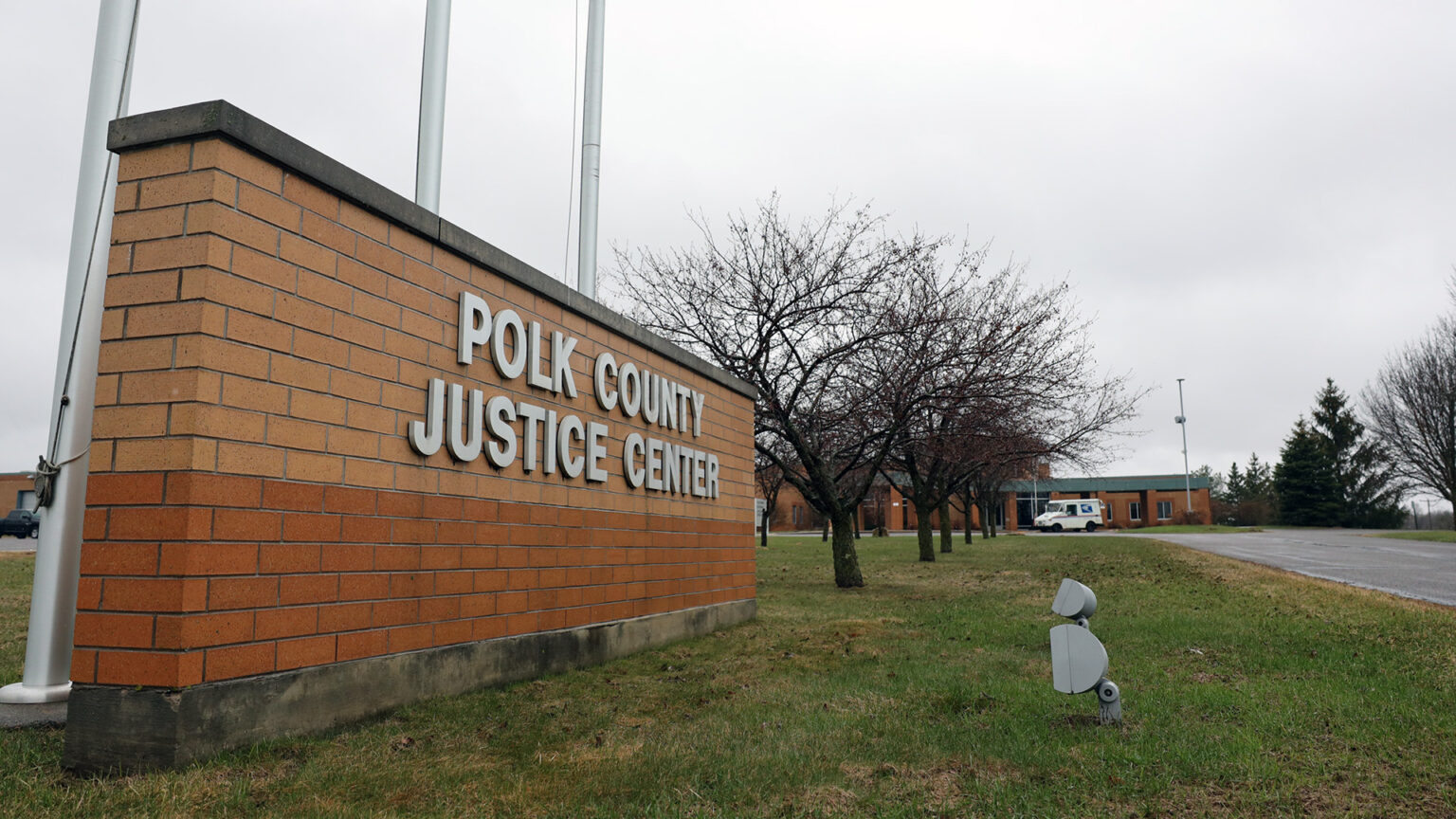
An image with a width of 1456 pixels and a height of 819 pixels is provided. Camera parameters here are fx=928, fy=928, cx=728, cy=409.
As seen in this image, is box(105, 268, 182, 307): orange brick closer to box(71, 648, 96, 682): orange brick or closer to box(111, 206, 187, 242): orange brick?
box(111, 206, 187, 242): orange brick

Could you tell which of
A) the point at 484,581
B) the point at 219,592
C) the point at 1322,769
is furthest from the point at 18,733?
the point at 1322,769

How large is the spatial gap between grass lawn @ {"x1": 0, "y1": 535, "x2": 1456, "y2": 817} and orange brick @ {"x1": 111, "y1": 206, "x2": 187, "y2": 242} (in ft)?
7.99

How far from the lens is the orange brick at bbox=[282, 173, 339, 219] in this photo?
4.92 m

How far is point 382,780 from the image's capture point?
4172 mm

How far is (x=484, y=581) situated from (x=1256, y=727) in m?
4.87

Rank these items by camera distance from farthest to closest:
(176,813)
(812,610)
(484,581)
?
1. (812,610)
2. (484,581)
3. (176,813)

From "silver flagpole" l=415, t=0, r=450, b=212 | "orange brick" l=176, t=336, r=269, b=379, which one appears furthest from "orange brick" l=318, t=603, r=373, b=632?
"silver flagpole" l=415, t=0, r=450, b=212

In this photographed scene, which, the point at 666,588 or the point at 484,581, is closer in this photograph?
the point at 484,581

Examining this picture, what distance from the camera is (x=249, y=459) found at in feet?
14.9

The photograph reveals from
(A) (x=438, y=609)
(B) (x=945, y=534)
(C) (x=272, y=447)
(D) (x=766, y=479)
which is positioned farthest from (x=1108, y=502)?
(C) (x=272, y=447)

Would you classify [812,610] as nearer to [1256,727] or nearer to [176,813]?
[1256,727]

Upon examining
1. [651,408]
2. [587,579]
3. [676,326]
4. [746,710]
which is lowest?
[746,710]

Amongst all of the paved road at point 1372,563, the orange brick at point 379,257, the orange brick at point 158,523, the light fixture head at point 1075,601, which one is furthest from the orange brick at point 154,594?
the paved road at point 1372,563

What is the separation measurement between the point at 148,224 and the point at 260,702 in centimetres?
239
